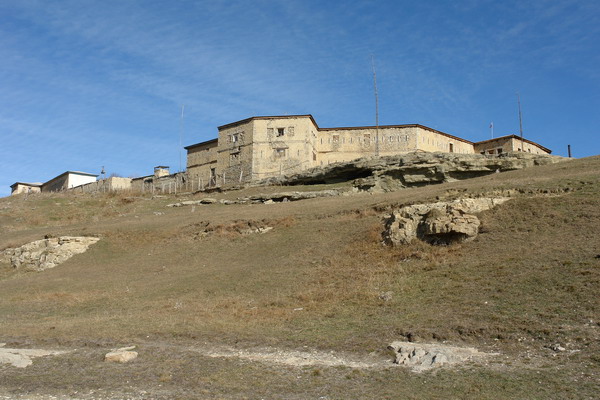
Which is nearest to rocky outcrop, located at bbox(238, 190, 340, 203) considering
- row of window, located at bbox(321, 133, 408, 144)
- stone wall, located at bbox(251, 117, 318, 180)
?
stone wall, located at bbox(251, 117, 318, 180)

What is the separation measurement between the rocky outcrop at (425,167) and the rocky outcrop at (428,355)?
97.2ft

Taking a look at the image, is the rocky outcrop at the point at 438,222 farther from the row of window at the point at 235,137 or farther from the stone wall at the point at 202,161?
the stone wall at the point at 202,161

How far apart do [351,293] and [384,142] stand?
137 ft

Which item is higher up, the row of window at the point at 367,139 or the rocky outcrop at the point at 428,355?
the row of window at the point at 367,139

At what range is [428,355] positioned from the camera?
40.6ft

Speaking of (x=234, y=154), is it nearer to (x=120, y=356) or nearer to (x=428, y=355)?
(x=120, y=356)

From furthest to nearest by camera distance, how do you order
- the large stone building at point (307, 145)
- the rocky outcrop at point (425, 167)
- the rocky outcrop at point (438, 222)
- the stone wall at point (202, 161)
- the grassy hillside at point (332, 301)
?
the stone wall at point (202, 161), the large stone building at point (307, 145), the rocky outcrop at point (425, 167), the rocky outcrop at point (438, 222), the grassy hillside at point (332, 301)

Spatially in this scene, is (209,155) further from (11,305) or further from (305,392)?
(305,392)

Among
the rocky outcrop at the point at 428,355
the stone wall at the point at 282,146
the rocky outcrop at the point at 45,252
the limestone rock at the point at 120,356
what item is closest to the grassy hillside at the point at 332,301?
the limestone rock at the point at 120,356

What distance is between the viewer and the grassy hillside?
36.4 feet

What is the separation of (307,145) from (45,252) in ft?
106

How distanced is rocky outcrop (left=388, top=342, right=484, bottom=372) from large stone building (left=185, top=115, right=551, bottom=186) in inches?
1821

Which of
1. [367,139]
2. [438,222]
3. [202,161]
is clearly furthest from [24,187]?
[438,222]

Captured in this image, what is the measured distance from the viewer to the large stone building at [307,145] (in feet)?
193
